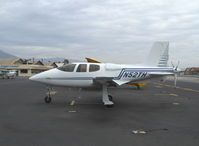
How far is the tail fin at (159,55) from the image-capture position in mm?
11703

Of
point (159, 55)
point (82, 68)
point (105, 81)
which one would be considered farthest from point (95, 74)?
point (159, 55)

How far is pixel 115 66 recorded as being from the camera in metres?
10.6

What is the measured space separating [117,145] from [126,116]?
326 cm

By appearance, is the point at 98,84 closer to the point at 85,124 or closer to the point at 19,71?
the point at 85,124

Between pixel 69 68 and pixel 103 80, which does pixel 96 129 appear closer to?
pixel 103 80

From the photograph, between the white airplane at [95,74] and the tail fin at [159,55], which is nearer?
the white airplane at [95,74]

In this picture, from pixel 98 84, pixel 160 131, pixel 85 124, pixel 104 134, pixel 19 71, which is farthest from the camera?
pixel 19 71

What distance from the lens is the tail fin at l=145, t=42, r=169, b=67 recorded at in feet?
38.4

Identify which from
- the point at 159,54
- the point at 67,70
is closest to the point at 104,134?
the point at 67,70

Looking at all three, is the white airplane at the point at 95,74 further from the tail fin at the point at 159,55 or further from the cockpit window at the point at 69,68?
the tail fin at the point at 159,55

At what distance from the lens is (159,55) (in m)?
11.7

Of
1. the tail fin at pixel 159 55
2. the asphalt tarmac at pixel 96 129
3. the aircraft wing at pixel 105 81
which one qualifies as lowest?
the asphalt tarmac at pixel 96 129

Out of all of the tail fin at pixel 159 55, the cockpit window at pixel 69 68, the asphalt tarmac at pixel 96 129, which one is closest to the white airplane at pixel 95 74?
the cockpit window at pixel 69 68

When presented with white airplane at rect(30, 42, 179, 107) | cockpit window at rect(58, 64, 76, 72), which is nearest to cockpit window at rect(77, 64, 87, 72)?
white airplane at rect(30, 42, 179, 107)
